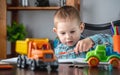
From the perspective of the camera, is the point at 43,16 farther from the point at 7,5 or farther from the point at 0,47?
the point at 0,47

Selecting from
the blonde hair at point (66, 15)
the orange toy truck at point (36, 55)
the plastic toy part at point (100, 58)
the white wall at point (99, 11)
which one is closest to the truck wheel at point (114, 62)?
the plastic toy part at point (100, 58)

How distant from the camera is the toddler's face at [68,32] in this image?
1.44m

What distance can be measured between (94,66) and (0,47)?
172 cm

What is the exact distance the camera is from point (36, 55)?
0.86 metres

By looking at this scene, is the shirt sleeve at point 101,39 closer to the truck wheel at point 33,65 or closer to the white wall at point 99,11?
the truck wheel at point 33,65

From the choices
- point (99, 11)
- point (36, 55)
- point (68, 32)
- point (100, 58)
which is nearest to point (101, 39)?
point (68, 32)

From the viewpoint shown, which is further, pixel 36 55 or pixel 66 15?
pixel 66 15

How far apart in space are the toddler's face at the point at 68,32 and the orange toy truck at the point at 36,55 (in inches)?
20.8

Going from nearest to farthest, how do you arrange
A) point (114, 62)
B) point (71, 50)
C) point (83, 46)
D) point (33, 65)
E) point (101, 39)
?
point (33, 65) → point (114, 62) → point (83, 46) → point (71, 50) → point (101, 39)

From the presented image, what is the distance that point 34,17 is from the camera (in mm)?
2863

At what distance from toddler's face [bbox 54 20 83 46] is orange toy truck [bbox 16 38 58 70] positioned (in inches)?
20.8

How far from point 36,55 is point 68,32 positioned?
60 centimetres

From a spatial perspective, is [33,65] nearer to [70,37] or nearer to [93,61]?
[93,61]

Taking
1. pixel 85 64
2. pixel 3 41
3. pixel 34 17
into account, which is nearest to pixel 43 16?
pixel 34 17
